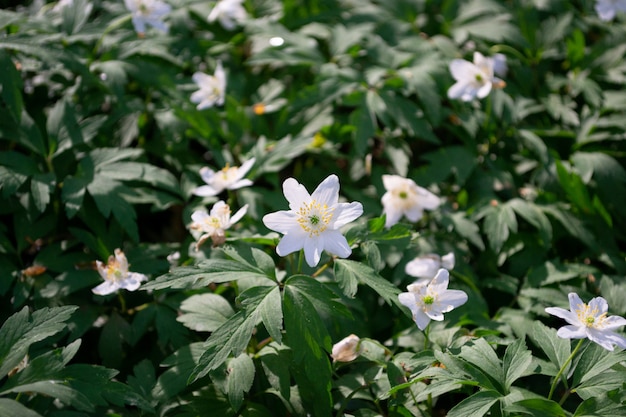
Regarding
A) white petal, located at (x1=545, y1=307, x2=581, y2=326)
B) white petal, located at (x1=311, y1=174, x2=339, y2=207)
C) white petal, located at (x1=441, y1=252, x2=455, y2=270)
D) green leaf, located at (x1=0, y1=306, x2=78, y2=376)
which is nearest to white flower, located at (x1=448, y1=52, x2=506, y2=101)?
white petal, located at (x1=441, y1=252, x2=455, y2=270)

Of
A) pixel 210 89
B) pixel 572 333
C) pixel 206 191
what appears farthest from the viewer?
pixel 210 89

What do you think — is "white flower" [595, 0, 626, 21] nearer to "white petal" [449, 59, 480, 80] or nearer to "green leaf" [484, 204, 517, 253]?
"white petal" [449, 59, 480, 80]

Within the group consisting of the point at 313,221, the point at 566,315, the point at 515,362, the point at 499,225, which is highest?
the point at 313,221

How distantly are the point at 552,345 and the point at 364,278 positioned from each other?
2.40 ft

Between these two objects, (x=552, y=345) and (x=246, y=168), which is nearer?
(x=552, y=345)

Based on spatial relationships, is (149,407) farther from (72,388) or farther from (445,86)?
(445,86)

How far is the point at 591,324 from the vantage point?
2.03 meters

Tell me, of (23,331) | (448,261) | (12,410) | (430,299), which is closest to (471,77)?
(448,261)

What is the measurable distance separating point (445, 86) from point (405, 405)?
76.3 inches

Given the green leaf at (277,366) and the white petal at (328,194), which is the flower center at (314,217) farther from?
the green leaf at (277,366)

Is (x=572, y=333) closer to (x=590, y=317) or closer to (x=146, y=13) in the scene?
(x=590, y=317)

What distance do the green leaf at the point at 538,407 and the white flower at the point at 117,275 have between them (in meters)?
1.53

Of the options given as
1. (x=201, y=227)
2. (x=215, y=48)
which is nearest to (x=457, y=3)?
(x=215, y=48)

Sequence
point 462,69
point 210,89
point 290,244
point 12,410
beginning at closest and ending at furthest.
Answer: point 12,410
point 290,244
point 462,69
point 210,89
